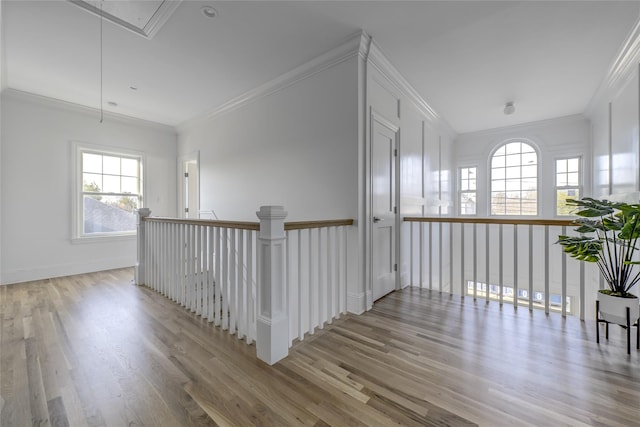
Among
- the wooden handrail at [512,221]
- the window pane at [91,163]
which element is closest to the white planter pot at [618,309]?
the wooden handrail at [512,221]

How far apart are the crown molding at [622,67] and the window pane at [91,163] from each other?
686 cm

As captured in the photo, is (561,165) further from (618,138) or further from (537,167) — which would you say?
(618,138)

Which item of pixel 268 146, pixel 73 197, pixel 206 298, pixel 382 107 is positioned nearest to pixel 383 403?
pixel 206 298

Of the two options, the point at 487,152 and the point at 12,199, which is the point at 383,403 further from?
the point at 487,152

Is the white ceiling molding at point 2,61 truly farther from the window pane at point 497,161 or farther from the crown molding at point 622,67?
the window pane at point 497,161

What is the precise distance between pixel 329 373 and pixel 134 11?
128 inches

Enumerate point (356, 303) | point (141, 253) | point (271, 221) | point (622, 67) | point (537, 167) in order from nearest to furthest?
1. point (271, 221)
2. point (356, 303)
3. point (622, 67)
4. point (141, 253)
5. point (537, 167)

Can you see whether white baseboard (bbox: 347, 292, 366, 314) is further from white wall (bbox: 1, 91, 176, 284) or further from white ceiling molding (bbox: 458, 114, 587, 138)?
white ceiling molding (bbox: 458, 114, 587, 138)

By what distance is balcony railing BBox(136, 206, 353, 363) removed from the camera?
69.7 inches

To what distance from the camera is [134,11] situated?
7.33 feet

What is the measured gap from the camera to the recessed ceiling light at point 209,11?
7.04 ft

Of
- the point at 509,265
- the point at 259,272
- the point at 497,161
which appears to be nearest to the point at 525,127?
the point at 497,161

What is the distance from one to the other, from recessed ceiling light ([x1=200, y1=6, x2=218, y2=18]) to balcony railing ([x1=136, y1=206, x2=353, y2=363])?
1.77m

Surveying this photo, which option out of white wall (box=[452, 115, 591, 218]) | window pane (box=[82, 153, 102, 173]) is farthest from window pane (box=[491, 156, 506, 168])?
window pane (box=[82, 153, 102, 173])
